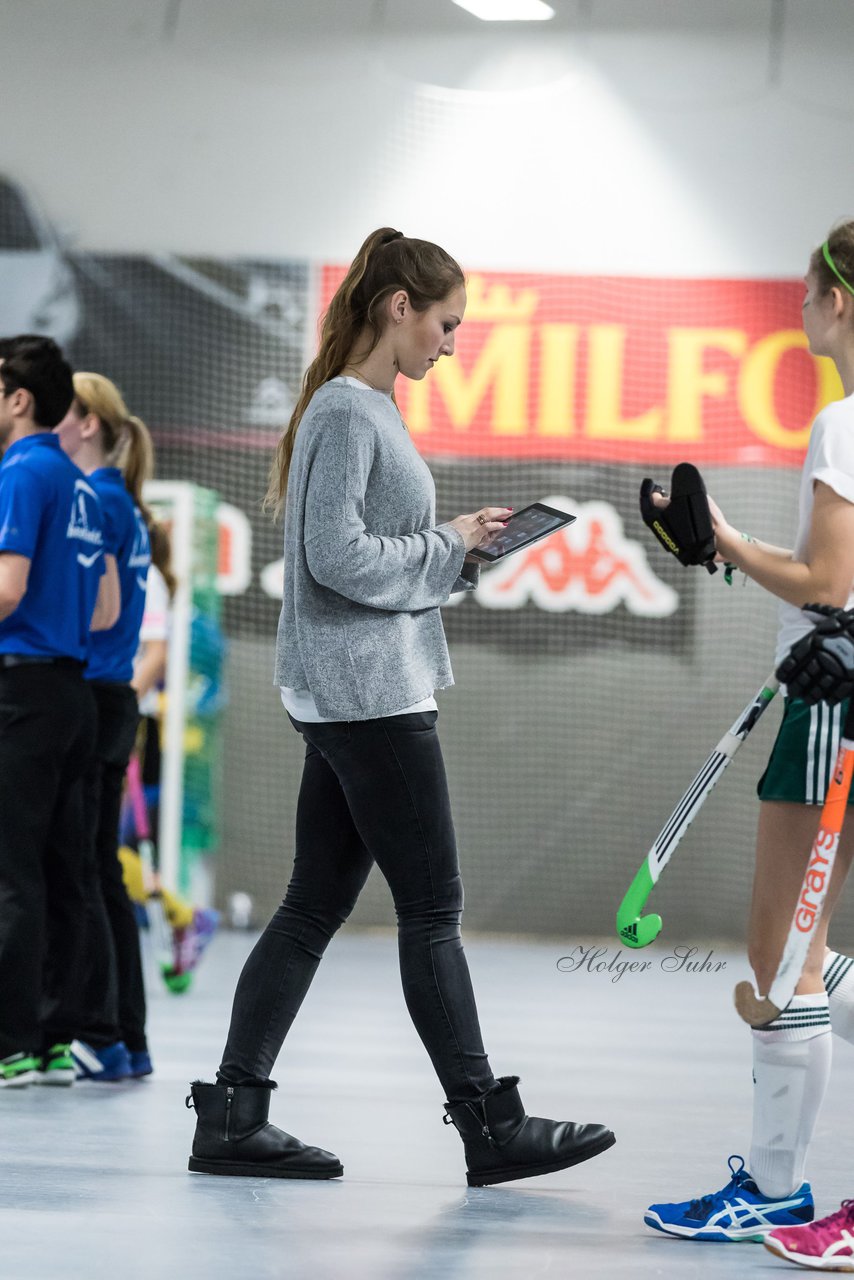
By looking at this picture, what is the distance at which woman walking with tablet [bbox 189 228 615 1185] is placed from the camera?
2.11 meters

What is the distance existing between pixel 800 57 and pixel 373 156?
187cm

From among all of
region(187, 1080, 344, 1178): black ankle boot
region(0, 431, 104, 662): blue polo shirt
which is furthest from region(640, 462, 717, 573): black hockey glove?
region(0, 431, 104, 662): blue polo shirt

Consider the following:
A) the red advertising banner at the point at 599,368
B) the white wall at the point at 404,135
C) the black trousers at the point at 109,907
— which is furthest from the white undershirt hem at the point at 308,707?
the white wall at the point at 404,135

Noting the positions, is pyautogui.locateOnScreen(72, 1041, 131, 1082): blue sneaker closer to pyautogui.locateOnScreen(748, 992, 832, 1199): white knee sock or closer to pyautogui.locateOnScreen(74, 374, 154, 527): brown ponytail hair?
pyautogui.locateOnScreen(74, 374, 154, 527): brown ponytail hair

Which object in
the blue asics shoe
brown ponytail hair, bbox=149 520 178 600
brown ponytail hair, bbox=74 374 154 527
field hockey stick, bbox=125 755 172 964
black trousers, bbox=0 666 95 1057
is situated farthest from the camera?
field hockey stick, bbox=125 755 172 964

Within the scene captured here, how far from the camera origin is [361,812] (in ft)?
6.99

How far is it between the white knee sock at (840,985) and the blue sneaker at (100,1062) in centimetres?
157

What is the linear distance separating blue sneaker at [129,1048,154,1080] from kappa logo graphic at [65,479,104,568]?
94 centimetres

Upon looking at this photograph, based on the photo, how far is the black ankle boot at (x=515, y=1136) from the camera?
6.95 ft

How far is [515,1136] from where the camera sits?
6.98ft

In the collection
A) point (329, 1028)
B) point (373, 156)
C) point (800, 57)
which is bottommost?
point (329, 1028)

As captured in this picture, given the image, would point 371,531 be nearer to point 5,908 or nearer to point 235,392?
point 5,908

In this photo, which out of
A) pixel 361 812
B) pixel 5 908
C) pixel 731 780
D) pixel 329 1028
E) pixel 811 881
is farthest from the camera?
pixel 731 780

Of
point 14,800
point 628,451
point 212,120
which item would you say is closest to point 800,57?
point 628,451
